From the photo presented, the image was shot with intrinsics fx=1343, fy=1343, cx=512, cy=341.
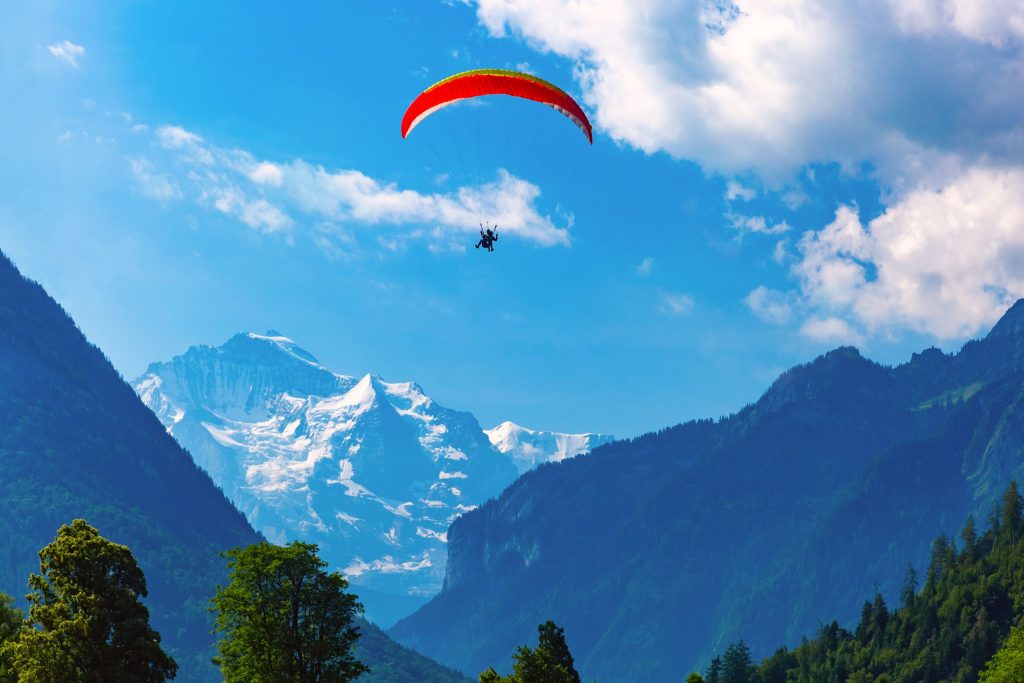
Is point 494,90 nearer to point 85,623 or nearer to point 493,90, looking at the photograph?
point 493,90

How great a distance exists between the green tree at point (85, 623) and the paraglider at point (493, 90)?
4244 centimetres

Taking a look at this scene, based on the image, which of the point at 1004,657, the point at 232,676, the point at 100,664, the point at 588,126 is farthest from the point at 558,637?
the point at 100,664

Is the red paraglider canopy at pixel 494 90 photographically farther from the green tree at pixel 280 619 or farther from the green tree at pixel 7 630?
the green tree at pixel 7 630

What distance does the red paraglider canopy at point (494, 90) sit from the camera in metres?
95.1

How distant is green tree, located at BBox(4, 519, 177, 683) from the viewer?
63406mm

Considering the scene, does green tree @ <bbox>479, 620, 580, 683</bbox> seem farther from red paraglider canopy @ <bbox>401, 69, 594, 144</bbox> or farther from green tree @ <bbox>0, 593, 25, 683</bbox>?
red paraglider canopy @ <bbox>401, 69, 594, 144</bbox>

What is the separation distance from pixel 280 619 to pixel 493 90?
1637 inches

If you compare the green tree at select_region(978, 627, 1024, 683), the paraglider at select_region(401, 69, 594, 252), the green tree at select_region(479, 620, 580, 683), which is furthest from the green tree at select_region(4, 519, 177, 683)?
the green tree at select_region(978, 627, 1024, 683)

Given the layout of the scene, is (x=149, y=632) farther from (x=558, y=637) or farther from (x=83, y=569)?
(x=558, y=637)

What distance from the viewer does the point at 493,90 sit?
94875 mm

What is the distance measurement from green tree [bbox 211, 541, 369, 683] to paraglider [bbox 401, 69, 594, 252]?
3692cm

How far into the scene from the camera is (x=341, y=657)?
243 feet

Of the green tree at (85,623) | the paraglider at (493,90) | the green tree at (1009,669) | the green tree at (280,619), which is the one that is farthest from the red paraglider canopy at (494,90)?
the green tree at (1009,669)

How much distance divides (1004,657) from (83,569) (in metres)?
82.1
